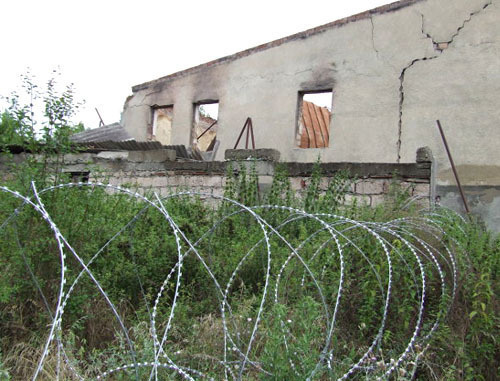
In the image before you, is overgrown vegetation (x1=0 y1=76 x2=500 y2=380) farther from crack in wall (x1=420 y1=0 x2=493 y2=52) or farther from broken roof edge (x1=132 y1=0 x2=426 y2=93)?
broken roof edge (x1=132 y1=0 x2=426 y2=93)

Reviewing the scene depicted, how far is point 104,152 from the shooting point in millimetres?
9914

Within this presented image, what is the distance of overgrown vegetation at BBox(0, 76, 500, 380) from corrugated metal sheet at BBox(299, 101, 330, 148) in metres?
7.76

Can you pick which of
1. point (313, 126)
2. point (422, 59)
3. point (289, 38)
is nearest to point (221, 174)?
point (422, 59)

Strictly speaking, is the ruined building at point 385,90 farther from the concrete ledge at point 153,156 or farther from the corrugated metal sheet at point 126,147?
the concrete ledge at point 153,156

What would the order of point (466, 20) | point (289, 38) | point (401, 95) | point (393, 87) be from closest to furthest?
point (466, 20) → point (401, 95) → point (393, 87) → point (289, 38)

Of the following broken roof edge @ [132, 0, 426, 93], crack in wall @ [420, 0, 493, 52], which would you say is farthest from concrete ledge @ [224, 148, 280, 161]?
broken roof edge @ [132, 0, 426, 93]

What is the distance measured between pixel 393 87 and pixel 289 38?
3241 millimetres

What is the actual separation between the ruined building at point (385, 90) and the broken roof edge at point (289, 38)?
0.09ft

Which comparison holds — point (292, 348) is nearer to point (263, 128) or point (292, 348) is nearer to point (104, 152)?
point (104, 152)

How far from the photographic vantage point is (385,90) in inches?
428

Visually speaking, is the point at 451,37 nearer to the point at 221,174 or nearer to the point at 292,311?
the point at 221,174

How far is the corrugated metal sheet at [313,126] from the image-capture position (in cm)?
1275

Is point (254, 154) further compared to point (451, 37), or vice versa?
point (451, 37)

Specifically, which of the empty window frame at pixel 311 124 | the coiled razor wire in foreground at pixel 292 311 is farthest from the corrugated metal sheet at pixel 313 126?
the coiled razor wire in foreground at pixel 292 311
